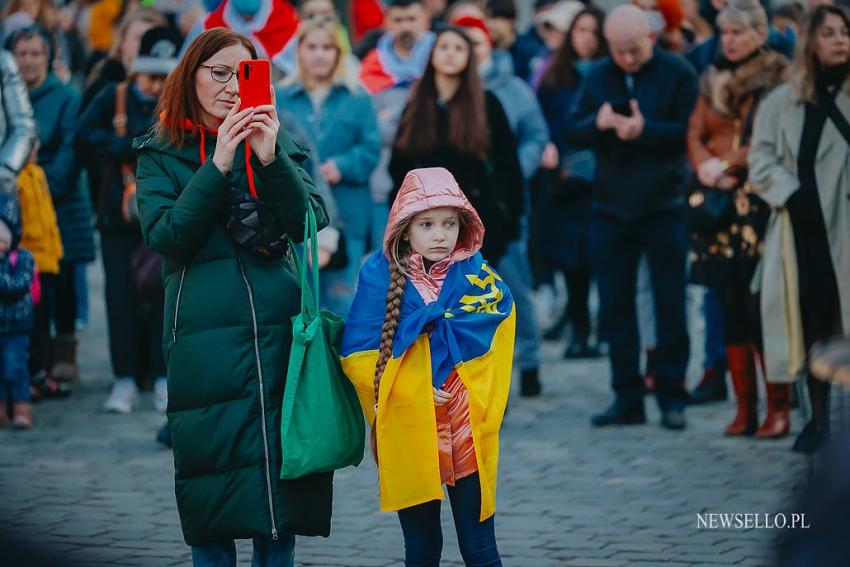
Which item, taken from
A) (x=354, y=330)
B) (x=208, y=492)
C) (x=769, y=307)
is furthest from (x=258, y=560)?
(x=769, y=307)

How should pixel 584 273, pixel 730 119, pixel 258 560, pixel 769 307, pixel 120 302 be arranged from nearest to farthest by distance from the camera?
pixel 258 560, pixel 769 307, pixel 730 119, pixel 120 302, pixel 584 273

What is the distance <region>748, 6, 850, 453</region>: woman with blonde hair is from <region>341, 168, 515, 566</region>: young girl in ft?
11.0

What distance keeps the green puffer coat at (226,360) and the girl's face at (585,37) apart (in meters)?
7.24

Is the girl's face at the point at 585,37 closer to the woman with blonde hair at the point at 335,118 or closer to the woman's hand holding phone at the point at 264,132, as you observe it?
the woman with blonde hair at the point at 335,118

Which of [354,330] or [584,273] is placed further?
[584,273]

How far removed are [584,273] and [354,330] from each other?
7.22 meters

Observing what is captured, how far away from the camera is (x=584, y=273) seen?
1234cm

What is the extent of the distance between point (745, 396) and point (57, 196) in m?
4.74

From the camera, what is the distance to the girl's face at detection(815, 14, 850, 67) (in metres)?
8.21

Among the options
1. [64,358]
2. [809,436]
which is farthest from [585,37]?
[809,436]

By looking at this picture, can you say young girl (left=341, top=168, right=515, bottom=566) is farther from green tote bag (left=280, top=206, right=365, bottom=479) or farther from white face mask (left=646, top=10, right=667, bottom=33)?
white face mask (left=646, top=10, right=667, bottom=33)

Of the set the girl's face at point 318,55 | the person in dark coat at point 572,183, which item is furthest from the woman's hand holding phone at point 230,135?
the person in dark coat at point 572,183

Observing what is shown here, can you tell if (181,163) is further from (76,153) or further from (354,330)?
(76,153)

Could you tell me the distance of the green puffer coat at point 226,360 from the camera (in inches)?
204
